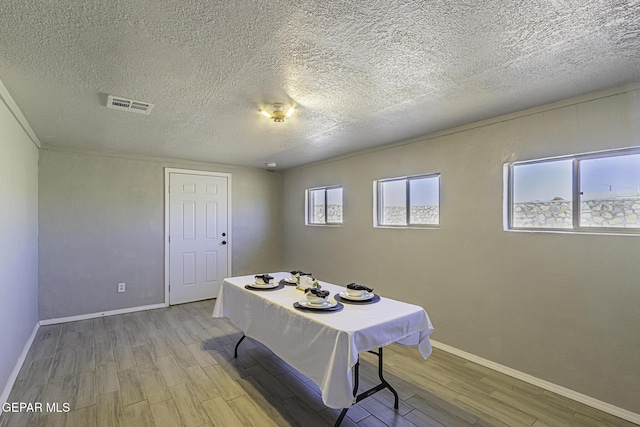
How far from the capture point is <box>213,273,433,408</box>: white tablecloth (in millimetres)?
1693

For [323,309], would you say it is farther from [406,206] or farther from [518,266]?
[406,206]

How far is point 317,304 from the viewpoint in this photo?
2086 mm

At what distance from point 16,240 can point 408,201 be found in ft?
12.7

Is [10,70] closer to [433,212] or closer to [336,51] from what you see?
[336,51]

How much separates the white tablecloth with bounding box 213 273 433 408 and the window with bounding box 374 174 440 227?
5.06ft

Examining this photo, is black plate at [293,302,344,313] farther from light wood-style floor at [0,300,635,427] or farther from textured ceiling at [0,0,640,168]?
textured ceiling at [0,0,640,168]

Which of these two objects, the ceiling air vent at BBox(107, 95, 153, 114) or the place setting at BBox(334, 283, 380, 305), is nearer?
the place setting at BBox(334, 283, 380, 305)

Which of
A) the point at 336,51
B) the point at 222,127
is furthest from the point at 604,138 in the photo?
the point at 222,127

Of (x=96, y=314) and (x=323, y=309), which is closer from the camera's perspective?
(x=323, y=309)

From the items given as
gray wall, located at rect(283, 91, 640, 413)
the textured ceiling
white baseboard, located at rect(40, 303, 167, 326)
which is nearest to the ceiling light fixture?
the textured ceiling

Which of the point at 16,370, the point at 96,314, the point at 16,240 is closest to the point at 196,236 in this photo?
the point at 96,314

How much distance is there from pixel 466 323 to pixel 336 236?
2.10 m

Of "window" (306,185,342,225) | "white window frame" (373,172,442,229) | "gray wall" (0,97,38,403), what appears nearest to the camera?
"gray wall" (0,97,38,403)

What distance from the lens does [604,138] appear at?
221cm
